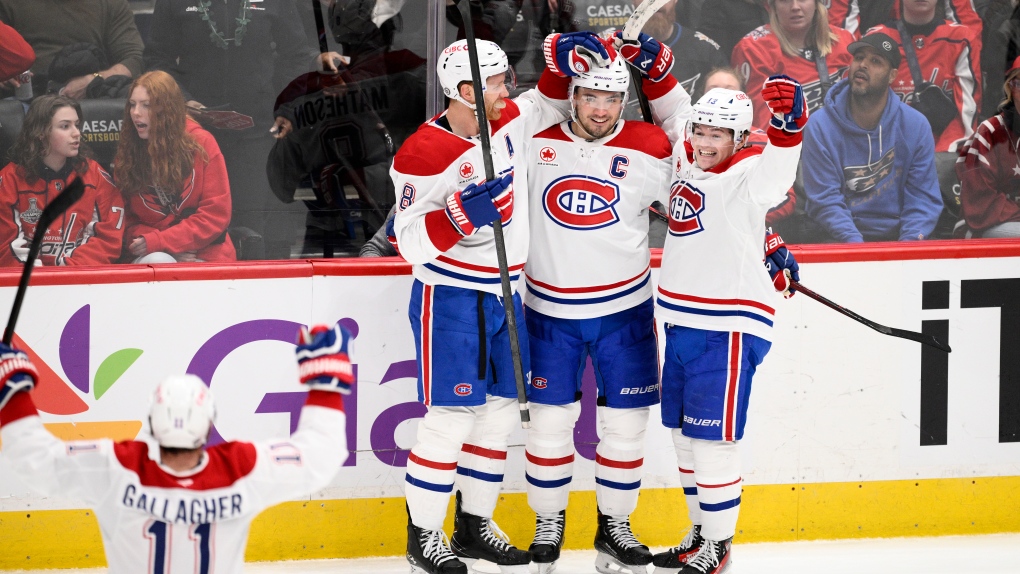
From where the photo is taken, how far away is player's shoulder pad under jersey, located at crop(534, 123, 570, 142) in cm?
352

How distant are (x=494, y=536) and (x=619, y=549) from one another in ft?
1.28

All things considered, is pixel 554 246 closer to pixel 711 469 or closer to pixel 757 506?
pixel 711 469

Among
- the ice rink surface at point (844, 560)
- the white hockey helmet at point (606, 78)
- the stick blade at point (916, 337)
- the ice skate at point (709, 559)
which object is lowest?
the ice rink surface at point (844, 560)

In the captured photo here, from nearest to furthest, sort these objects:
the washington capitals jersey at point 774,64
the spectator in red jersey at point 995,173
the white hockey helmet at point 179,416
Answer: the white hockey helmet at point 179,416 → the washington capitals jersey at point 774,64 → the spectator in red jersey at point 995,173

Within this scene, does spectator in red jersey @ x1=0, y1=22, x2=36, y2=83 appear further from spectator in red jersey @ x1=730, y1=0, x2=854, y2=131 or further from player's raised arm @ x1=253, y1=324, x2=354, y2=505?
spectator in red jersey @ x1=730, y1=0, x2=854, y2=131

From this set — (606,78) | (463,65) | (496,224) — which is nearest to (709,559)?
(496,224)

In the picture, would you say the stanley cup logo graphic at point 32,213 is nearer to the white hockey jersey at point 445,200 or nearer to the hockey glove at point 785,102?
the white hockey jersey at point 445,200

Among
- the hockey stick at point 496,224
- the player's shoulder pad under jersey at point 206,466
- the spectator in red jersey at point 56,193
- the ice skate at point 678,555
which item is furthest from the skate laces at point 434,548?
the player's shoulder pad under jersey at point 206,466

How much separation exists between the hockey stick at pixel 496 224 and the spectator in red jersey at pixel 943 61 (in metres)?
1.57

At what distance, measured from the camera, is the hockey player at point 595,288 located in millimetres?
3480

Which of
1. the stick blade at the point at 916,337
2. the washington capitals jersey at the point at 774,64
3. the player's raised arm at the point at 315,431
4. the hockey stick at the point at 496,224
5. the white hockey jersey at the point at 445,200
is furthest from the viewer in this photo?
the washington capitals jersey at the point at 774,64

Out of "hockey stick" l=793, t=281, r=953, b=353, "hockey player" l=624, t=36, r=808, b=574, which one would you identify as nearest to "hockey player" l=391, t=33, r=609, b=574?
"hockey player" l=624, t=36, r=808, b=574

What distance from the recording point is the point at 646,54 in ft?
11.6

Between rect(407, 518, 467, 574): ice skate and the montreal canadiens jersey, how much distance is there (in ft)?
2.52
